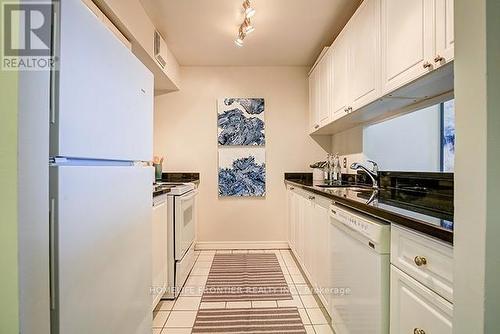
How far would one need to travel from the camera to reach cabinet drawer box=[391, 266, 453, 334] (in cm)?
74

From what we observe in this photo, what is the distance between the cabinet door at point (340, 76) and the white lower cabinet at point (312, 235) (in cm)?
77

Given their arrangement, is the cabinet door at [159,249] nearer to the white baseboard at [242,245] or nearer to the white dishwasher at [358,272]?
the white dishwasher at [358,272]

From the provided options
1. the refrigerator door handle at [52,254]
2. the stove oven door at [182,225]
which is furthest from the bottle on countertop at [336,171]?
the refrigerator door handle at [52,254]

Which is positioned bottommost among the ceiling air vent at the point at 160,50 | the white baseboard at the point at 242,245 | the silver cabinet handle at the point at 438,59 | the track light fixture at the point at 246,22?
the white baseboard at the point at 242,245

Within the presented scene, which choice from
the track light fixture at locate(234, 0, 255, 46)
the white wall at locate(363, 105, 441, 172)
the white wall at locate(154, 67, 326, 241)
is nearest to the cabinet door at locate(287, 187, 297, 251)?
the white wall at locate(154, 67, 326, 241)

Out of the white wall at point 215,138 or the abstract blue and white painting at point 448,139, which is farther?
the white wall at point 215,138

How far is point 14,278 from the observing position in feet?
1.81

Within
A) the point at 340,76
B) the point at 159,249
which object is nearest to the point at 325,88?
the point at 340,76

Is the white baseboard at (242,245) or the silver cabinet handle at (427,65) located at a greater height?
the silver cabinet handle at (427,65)

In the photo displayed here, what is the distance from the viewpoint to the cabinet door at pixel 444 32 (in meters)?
1.06

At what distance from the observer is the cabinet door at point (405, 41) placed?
120 centimetres

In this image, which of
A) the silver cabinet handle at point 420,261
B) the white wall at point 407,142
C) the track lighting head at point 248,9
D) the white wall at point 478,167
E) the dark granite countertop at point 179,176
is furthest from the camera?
the dark granite countertop at point 179,176

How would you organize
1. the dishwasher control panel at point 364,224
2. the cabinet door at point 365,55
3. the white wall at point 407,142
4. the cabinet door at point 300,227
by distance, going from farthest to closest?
1. the cabinet door at point 300,227
2. the white wall at point 407,142
3. the cabinet door at point 365,55
4. the dishwasher control panel at point 364,224

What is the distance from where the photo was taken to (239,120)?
3.48 meters
